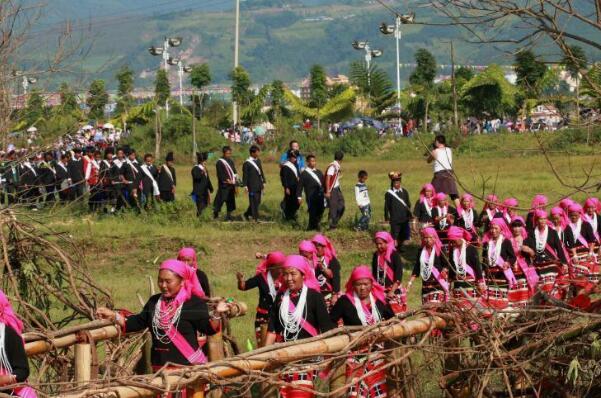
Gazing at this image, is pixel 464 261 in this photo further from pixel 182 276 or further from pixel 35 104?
pixel 182 276

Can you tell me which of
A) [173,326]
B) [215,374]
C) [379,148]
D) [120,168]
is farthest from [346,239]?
[379,148]

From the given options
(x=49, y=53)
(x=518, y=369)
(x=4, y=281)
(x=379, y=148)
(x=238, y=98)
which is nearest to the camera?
(x=518, y=369)

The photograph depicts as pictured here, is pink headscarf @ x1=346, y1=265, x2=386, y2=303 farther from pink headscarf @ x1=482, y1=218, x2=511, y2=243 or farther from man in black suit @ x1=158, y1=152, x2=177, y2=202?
man in black suit @ x1=158, y1=152, x2=177, y2=202

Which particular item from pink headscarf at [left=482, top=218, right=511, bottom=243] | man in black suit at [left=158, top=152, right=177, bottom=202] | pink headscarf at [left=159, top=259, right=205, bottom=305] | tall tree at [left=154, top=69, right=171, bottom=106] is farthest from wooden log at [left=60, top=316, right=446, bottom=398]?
tall tree at [left=154, top=69, right=171, bottom=106]

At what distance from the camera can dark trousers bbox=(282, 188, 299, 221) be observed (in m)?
24.1

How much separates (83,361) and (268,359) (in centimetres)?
164

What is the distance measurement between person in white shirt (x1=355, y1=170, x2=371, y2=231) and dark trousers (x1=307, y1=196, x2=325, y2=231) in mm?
833

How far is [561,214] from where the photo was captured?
1789cm

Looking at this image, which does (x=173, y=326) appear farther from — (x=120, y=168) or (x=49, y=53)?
(x=120, y=168)

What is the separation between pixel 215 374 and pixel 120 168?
18.9 m

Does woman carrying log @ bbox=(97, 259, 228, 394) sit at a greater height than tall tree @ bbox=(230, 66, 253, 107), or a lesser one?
lesser

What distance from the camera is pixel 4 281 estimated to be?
12.0m

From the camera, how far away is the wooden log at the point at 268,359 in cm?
776

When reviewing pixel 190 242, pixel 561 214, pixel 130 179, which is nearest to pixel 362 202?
pixel 190 242
